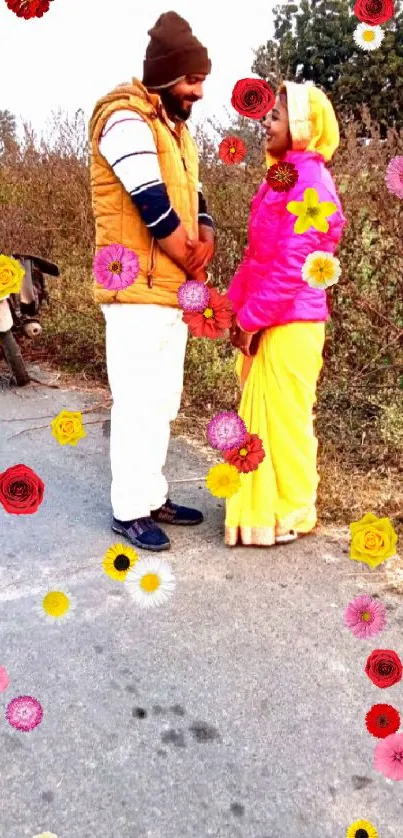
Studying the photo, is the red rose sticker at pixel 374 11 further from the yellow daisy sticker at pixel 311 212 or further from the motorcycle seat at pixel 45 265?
the motorcycle seat at pixel 45 265

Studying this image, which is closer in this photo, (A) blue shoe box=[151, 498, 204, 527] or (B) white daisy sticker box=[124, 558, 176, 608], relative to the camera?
(B) white daisy sticker box=[124, 558, 176, 608]

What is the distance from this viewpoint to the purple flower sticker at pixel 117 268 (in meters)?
3.08

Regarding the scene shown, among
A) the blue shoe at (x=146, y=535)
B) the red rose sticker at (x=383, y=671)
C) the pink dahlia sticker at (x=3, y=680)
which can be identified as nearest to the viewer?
the red rose sticker at (x=383, y=671)

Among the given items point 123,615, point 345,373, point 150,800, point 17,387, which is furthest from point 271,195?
point 17,387

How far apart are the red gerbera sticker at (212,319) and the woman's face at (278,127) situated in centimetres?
56

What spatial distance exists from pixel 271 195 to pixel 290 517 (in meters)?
1.25

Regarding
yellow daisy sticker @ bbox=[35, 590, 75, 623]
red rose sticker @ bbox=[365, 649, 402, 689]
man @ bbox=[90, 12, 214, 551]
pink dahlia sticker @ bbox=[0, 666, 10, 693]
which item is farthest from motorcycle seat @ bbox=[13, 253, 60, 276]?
red rose sticker @ bbox=[365, 649, 402, 689]

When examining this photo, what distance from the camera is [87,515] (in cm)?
390

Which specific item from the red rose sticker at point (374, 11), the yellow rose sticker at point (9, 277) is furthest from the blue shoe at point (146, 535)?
the red rose sticker at point (374, 11)

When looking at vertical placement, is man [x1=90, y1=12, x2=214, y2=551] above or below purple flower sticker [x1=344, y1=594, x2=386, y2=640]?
above

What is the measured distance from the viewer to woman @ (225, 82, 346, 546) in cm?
293

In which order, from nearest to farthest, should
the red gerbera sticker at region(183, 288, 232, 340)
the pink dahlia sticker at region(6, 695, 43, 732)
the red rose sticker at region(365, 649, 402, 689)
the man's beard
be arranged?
the red rose sticker at region(365, 649, 402, 689) → the pink dahlia sticker at region(6, 695, 43, 732) → the red gerbera sticker at region(183, 288, 232, 340) → the man's beard

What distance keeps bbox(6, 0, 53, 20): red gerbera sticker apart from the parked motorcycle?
3.68 metres

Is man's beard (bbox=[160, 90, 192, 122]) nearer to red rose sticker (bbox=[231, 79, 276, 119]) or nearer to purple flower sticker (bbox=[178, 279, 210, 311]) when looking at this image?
purple flower sticker (bbox=[178, 279, 210, 311])
